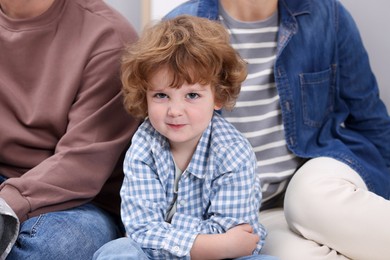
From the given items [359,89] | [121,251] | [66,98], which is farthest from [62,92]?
[359,89]

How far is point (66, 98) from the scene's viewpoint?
4.62ft

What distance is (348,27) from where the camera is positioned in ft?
5.11

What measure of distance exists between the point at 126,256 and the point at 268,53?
603 millimetres

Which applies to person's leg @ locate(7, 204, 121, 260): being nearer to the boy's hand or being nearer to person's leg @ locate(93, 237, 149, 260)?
person's leg @ locate(93, 237, 149, 260)

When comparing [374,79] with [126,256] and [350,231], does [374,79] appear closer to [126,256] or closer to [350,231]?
[350,231]

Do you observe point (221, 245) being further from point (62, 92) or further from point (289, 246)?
point (62, 92)

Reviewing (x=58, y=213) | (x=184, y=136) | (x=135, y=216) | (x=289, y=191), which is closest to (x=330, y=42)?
(x=289, y=191)

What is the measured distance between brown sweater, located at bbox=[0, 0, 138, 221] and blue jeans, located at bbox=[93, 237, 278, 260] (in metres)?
0.19

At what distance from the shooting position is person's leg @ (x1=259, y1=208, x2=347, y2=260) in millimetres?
1312

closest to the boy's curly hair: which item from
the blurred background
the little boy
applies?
the little boy

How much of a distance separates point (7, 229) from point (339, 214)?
2.09ft

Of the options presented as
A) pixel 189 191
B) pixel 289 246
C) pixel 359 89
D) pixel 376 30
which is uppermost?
pixel 376 30

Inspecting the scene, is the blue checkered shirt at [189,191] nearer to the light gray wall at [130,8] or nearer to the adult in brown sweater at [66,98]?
the adult in brown sweater at [66,98]

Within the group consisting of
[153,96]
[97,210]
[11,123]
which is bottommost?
[97,210]
